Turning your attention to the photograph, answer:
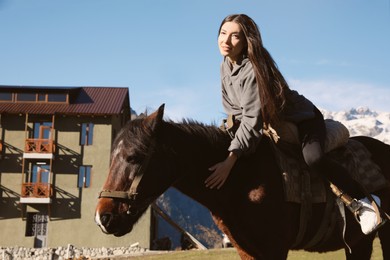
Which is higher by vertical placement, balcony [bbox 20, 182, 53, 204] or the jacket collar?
the jacket collar

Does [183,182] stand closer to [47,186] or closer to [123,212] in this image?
[123,212]

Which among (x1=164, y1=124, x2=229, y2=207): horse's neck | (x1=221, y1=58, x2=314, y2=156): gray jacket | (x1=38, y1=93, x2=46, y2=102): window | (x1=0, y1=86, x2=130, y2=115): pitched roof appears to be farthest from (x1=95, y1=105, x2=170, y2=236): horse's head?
(x1=38, y1=93, x2=46, y2=102): window

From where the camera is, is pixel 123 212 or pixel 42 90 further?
pixel 42 90

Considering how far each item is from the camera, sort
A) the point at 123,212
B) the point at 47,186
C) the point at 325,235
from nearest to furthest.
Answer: the point at 123,212
the point at 325,235
the point at 47,186

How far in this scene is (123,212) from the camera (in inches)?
158

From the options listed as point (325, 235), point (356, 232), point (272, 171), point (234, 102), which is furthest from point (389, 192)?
point (234, 102)

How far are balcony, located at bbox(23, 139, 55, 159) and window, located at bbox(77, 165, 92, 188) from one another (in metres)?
2.92

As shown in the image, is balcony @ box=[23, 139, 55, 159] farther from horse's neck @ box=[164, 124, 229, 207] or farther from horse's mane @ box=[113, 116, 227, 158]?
horse's neck @ box=[164, 124, 229, 207]

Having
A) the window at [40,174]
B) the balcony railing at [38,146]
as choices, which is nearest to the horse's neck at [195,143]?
the balcony railing at [38,146]

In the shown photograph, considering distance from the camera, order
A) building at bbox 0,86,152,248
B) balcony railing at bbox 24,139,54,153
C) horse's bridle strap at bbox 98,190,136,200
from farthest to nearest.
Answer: balcony railing at bbox 24,139,54,153 < building at bbox 0,86,152,248 < horse's bridle strap at bbox 98,190,136,200

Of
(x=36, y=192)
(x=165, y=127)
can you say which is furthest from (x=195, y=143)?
(x=36, y=192)

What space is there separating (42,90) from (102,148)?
7.64 metres

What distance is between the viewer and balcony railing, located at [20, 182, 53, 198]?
40.2 metres

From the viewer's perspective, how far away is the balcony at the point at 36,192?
131ft
